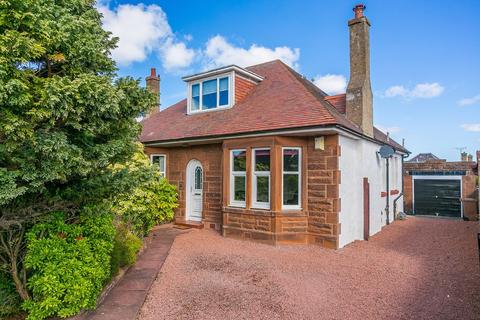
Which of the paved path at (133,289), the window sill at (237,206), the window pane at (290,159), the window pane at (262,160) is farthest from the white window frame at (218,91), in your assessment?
the paved path at (133,289)

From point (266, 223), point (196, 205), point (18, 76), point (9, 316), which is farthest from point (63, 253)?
point (196, 205)

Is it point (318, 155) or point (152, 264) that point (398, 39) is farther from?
point (152, 264)

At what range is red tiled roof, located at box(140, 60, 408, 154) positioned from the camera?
8.97 meters

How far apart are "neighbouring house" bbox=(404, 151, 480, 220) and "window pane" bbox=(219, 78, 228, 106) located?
1154 centimetres

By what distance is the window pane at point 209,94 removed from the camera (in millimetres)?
12547

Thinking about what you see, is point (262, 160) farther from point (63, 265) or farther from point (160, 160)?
point (63, 265)

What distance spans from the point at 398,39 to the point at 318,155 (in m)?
6.26

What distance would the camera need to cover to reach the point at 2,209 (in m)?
4.26

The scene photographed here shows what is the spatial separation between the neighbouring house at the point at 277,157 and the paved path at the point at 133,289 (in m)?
2.89

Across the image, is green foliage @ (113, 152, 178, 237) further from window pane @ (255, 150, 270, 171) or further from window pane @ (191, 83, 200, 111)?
window pane @ (191, 83, 200, 111)

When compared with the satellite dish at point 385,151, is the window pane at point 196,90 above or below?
above

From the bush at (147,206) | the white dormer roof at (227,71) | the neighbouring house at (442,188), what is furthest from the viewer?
the neighbouring house at (442,188)

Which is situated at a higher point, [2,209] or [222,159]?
[222,159]

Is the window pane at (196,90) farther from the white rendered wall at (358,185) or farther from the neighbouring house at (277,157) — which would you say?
the white rendered wall at (358,185)
